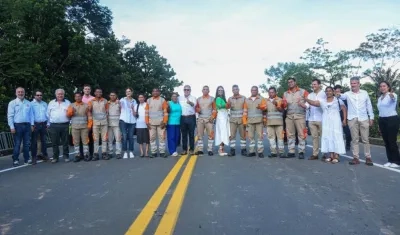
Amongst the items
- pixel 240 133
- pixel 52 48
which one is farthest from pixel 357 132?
pixel 52 48

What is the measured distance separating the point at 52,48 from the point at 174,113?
1528 centimetres

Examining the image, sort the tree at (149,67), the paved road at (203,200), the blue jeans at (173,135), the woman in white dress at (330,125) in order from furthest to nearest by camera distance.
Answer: the tree at (149,67) < the blue jeans at (173,135) < the woman in white dress at (330,125) < the paved road at (203,200)

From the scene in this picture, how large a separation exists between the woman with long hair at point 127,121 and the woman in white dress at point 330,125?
15.2 ft

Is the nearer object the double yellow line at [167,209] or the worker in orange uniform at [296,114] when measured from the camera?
the double yellow line at [167,209]

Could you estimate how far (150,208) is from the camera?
4.69 m

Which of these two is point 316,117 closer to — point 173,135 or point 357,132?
point 357,132

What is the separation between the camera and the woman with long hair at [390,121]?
8422mm

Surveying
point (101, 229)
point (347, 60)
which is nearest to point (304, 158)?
point (101, 229)

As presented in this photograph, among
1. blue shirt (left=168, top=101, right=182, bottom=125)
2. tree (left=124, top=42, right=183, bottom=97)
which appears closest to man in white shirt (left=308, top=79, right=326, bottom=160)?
blue shirt (left=168, top=101, right=182, bottom=125)

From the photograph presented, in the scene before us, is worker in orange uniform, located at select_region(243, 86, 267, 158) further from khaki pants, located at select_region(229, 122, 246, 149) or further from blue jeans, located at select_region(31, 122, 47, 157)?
blue jeans, located at select_region(31, 122, 47, 157)

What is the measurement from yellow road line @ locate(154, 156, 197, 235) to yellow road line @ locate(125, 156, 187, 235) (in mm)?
153

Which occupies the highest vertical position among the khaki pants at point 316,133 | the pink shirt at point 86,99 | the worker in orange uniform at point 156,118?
the pink shirt at point 86,99

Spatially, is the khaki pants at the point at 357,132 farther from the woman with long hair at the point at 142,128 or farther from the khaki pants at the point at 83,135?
the khaki pants at the point at 83,135

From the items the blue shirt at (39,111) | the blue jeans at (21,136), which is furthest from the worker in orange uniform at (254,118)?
the blue jeans at (21,136)
